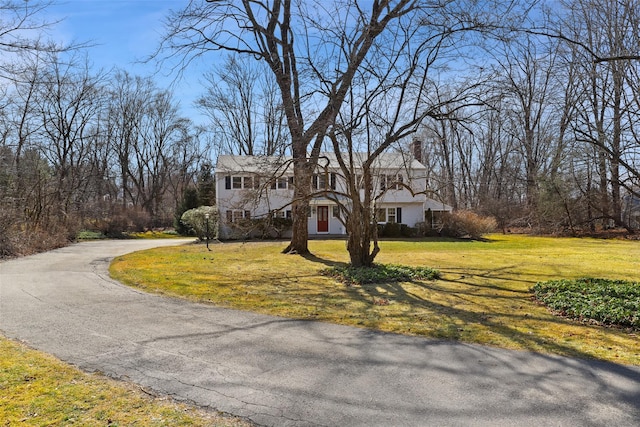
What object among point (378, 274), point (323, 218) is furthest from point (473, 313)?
point (323, 218)

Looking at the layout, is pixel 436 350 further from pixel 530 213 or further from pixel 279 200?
pixel 530 213

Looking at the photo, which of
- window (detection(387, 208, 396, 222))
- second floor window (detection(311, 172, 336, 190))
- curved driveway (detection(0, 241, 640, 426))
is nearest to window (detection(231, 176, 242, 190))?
second floor window (detection(311, 172, 336, 190))

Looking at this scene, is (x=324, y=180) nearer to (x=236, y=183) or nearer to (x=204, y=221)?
(x=204, y=221)

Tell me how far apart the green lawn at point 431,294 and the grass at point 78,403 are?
3.49 m

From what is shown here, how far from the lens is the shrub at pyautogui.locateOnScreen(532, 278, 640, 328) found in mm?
6758

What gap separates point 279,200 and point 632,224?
2564 cm

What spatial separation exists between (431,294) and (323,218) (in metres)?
22.8

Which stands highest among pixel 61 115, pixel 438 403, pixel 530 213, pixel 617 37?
pixel 61 115

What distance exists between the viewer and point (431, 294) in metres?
9.38

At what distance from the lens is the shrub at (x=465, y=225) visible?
28933 millimetres

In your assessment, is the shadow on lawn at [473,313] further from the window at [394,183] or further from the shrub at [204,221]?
the shrub at [204,221]

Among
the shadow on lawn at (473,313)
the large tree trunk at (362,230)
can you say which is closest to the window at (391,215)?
the large tree trunk at (362,230)

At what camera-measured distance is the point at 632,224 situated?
3139cm

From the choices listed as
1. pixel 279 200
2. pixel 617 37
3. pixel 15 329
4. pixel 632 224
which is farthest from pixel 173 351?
pixel 632 224
